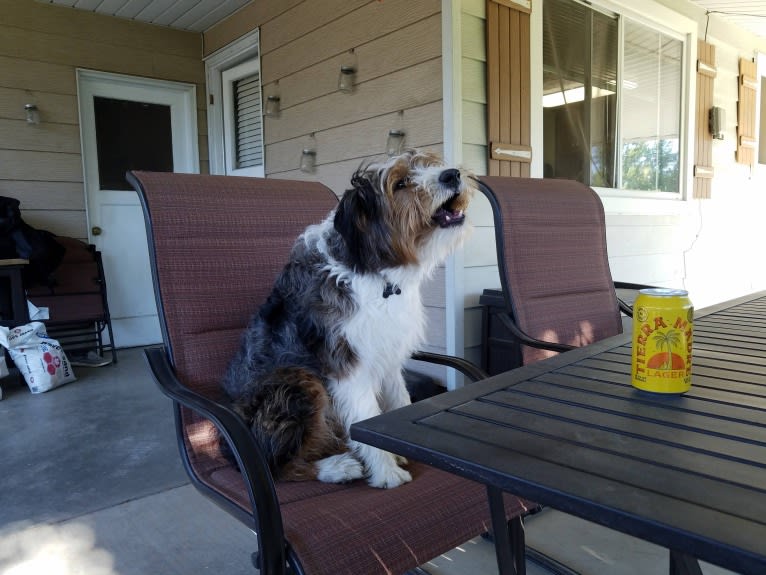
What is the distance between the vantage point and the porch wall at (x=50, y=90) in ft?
15.2

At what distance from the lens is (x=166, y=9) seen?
4.88 metres

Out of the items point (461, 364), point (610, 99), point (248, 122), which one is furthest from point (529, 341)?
point (248, 122)

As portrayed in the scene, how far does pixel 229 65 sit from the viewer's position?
5.28 m

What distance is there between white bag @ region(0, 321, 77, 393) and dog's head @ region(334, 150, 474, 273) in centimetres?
336

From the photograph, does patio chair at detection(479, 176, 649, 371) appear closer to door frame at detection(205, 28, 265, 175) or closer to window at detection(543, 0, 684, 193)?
window at detection(543, 0, 684, 193)

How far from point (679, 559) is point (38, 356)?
4075 mm

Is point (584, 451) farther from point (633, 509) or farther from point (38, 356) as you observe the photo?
point (38, 356)

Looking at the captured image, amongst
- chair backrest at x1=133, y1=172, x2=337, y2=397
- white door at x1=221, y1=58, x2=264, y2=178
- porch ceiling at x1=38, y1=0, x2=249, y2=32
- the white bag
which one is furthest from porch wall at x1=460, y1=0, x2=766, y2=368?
the white bag

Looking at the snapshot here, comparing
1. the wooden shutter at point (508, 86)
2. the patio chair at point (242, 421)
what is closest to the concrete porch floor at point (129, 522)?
the patio chair at point (242, 421)

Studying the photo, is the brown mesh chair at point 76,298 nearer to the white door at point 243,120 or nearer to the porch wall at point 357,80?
the white door at point 243,120

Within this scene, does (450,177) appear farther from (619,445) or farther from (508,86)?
(508,86)

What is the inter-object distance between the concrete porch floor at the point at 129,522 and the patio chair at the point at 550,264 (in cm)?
73

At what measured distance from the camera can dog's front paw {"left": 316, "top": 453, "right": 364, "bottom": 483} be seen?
139 cm

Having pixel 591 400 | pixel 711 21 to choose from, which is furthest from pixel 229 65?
pixel 591 400
